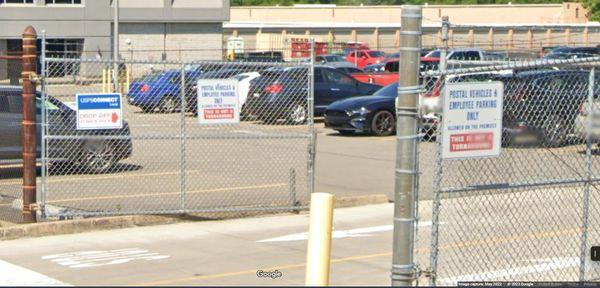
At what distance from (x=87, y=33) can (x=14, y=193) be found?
142 ft

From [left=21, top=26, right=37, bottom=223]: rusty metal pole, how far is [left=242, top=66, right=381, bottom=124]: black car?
8902 mm

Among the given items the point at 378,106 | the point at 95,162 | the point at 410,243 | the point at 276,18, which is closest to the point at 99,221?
the point at 95,162

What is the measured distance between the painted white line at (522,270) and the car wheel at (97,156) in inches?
356

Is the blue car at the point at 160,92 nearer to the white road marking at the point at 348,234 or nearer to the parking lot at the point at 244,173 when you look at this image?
the parking lot at the point at 244,173

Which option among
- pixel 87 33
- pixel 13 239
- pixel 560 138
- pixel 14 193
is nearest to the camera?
pixel 560 138

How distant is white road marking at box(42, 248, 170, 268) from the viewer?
1026 cm

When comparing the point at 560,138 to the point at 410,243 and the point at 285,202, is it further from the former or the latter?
the point at 285,202

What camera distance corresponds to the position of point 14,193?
605 inches

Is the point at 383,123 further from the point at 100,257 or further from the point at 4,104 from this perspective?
the point at 100,257

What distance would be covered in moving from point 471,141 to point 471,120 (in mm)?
152

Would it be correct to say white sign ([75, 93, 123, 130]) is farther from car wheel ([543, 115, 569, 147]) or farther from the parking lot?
car wheel ([543, 115, 569, 147])

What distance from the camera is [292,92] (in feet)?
78.2

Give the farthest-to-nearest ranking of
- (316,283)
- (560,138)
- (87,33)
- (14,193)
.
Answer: (87,33), (14,193), (560,138), (316,283)

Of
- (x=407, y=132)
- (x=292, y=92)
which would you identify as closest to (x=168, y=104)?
(x=292, y=92)
